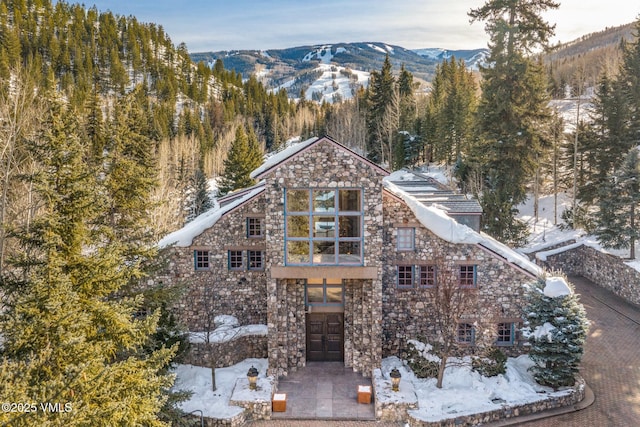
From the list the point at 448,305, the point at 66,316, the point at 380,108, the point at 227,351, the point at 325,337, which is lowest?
the point at 227,351

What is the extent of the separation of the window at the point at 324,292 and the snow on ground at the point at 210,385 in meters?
3.56

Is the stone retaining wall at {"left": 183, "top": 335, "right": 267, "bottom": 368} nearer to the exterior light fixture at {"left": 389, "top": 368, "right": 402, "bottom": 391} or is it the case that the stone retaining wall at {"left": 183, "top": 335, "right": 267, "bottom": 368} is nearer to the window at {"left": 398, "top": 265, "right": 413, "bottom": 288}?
the exterior light fixture at {"left": 389, "top": 368, "right": 402, "bottom": 391}

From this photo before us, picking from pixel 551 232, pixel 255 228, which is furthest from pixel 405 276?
pixel 551 232

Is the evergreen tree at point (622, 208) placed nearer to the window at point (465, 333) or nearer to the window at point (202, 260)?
the window at point (465, 333)

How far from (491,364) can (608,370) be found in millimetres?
5279

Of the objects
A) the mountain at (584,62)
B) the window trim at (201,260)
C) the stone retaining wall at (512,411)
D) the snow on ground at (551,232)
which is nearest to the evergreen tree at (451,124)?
the mountain at (584,62)

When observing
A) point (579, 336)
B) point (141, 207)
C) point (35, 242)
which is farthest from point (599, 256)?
point (35, 242)

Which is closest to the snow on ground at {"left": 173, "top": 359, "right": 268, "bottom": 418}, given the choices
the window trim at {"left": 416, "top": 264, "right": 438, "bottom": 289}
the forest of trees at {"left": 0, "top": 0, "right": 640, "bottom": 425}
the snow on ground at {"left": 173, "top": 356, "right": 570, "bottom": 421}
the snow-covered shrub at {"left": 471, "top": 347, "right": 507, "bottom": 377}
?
the snow on ground at {"left": 173, "top": 356, "right": 570, "bottom": 421}

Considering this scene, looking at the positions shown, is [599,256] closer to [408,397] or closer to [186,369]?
[408,397]

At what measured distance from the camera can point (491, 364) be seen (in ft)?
60.1

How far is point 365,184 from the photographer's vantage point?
693 inches

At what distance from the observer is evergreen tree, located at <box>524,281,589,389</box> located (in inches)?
665

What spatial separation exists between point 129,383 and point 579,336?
51.4 ft

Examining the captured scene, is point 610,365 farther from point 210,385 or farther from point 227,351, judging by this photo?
point 210,385
